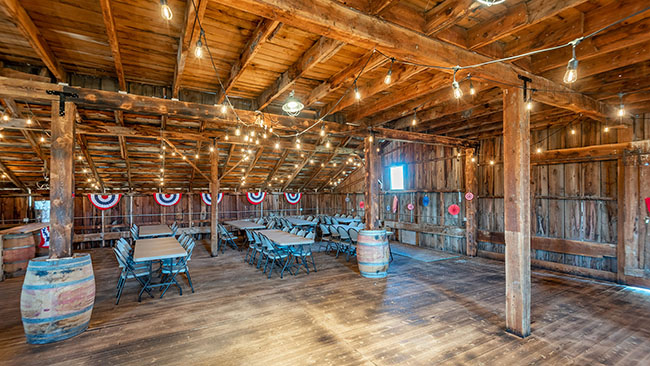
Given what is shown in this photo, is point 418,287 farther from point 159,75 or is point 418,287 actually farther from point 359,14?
point 159,75

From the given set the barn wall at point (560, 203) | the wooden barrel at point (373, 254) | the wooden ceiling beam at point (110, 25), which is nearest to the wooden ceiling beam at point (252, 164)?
the wooden barrel at point (373, 254)

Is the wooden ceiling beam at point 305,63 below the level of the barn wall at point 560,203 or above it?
above

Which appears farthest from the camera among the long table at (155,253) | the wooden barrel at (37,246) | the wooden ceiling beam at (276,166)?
the wooden ceiling beam at (276,166)

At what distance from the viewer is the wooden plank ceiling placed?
9.30 feet

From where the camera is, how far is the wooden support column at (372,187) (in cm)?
655

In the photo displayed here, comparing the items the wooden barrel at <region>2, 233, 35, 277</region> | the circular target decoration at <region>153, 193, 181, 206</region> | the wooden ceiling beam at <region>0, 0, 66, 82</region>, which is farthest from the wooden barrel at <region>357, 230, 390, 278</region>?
the circular target decoration at <region>153, 193, 181, 206</region>

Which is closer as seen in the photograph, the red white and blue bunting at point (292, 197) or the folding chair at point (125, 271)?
the folding chair at point (125, 271)

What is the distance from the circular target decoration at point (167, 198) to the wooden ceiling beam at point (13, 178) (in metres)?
3.66

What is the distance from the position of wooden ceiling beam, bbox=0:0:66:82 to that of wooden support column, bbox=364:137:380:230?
5.71 meters

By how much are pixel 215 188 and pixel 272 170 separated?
3.43 m

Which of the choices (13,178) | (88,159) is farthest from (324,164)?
(13,178)

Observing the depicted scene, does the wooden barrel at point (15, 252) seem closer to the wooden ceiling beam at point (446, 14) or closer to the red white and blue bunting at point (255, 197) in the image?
the red white and blue bunting at point (255, 197)

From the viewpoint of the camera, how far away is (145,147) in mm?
8562

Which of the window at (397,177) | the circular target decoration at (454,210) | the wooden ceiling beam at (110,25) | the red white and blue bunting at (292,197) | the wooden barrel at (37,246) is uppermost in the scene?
the wooden ceiling beam at (110,25)
